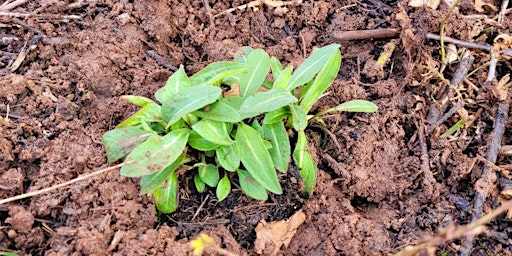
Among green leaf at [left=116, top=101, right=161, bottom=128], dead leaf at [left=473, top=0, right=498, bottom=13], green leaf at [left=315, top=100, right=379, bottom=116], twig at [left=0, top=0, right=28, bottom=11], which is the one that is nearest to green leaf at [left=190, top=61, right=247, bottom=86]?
green leaf at [left=116, top=101, right=161, bottom=128]

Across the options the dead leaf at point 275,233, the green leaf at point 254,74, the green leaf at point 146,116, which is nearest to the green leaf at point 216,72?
the green leaf at point 254,74

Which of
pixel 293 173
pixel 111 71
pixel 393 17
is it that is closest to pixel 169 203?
pixel 293 173

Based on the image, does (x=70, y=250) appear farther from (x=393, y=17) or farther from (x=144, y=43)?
(x=393, y=17)

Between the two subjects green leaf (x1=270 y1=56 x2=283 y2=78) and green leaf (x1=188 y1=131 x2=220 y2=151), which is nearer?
green leaf (x1=188 y1=131 x2=220 y2=151)

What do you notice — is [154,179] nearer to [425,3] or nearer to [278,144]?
[278,144]

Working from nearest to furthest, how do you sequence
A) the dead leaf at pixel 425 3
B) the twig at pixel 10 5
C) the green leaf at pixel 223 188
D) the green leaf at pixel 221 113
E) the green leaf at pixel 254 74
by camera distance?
1. the green leaf at pixel 221 113
2. the green leaf at pixel 223 188
3. the green leaf at pixel 254 74
4. the twig at pixel 10 5
5. the dead leaf at pixel 425 3

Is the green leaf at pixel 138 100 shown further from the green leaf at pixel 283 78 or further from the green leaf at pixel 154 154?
the green leaf at pixel 283 78

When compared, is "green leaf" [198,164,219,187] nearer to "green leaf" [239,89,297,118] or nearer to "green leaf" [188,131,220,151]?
"green leaf" [188,131,220,151]
